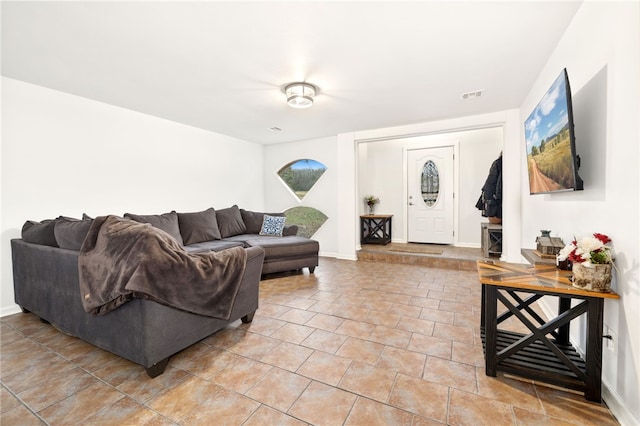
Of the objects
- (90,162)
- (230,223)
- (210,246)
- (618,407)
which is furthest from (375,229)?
(90,162)

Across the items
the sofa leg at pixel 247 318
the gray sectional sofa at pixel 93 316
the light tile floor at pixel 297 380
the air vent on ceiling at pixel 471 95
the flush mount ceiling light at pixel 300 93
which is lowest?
the light tile floor at pixel 297 380

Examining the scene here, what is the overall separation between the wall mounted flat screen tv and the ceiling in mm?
618

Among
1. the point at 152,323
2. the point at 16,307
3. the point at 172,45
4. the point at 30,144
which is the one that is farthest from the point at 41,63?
the point at 152,323

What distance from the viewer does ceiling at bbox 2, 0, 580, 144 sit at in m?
1.85

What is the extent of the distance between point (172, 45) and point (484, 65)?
2817mm

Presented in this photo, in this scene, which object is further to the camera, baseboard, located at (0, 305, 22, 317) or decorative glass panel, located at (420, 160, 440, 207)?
decorative glass panel, located at (420, 160, 440, 207)

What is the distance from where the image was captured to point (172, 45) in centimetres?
222

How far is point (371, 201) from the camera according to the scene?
6.20m

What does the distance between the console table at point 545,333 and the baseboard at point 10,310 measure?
4319 millimetres

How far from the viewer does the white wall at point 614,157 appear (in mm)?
1271

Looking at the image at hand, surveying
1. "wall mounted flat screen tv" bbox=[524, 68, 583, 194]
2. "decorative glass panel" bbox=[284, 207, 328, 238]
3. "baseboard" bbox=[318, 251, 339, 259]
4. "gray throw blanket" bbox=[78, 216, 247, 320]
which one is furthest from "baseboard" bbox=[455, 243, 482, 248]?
"gray throw blanket" bbox=[78, 216, 247, 320]

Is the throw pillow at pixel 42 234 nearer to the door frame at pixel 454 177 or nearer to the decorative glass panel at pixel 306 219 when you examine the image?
the decorative glass panel at pixel 306 219

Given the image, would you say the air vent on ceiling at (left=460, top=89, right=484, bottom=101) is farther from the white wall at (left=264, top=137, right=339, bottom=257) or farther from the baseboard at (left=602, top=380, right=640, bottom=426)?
the baseboard at (left=602, top=380, right=640, bottom=426)

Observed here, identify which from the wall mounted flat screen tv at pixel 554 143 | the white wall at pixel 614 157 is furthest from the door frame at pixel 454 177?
the white wall at pixel 614 157
